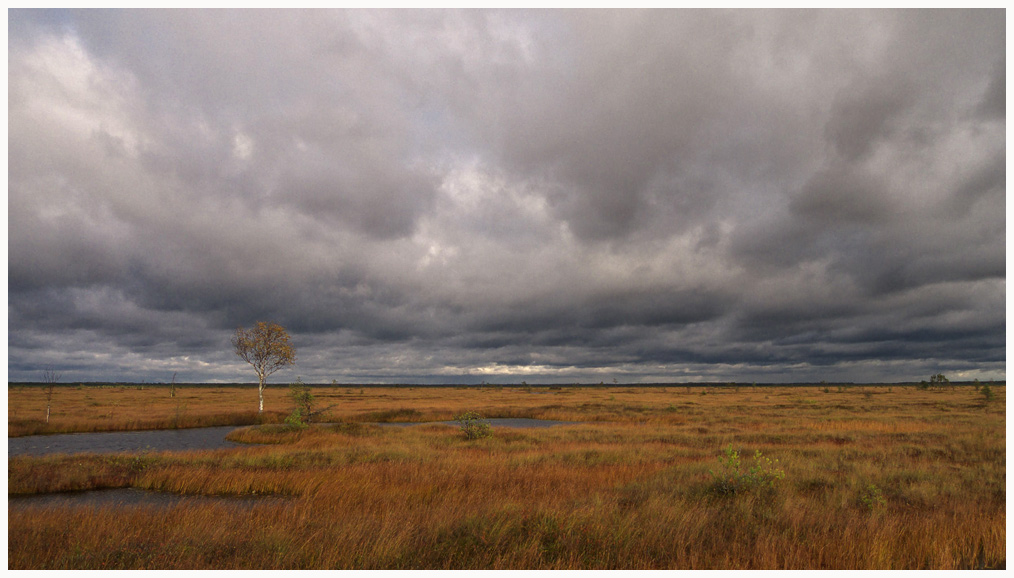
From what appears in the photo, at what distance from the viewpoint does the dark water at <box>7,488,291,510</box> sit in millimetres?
15373

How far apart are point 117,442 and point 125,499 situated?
24.3 meters

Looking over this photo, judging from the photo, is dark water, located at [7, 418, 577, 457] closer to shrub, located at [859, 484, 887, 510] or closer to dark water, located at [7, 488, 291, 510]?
dark water, located at [7, 488, 291, 510]

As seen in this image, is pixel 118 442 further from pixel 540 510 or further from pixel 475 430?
pixel 540 510

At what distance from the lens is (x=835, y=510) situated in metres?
12.1

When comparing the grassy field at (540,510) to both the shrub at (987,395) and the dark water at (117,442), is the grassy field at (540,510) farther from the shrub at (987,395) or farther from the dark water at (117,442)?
the shrub at (987,395)

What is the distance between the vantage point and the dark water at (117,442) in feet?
99.3

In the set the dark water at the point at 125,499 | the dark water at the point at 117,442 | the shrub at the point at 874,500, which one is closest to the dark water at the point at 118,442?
the dark water at the point at 117,442

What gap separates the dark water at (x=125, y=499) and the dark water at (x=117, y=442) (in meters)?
12.5

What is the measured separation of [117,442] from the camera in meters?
A: 34.3

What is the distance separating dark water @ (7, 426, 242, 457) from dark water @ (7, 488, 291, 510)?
12.5 m

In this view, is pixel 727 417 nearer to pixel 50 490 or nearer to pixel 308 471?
pixel 308 471
